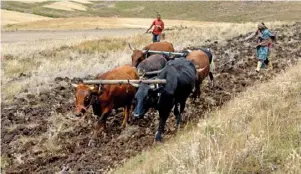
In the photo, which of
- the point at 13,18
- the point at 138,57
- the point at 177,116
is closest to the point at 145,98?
the point at 177,116

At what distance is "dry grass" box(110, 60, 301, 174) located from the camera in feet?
19.1

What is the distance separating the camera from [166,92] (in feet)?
31.7

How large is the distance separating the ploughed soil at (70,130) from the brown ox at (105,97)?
0.31 metres

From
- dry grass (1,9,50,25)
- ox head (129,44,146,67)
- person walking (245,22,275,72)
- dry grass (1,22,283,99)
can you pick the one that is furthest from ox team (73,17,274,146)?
dry grass (1,9,50,25)

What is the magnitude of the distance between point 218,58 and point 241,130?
1300cm

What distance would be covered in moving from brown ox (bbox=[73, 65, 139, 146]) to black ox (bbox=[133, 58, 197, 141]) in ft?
3.86

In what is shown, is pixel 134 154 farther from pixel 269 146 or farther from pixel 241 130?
pixel 269 146

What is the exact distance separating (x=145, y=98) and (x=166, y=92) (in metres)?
0.48

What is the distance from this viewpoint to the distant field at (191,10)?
264 ft

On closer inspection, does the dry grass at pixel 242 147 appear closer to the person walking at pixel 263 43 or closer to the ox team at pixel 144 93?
the ox team at pixel 144 93

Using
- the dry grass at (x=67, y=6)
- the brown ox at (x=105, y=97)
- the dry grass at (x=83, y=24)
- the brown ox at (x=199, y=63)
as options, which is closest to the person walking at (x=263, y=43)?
the brown ox at (x=199, y=63)

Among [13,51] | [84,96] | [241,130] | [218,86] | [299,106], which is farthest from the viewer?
[13,51]

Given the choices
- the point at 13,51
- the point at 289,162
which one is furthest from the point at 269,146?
the point at 13,51

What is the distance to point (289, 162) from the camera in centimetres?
563
